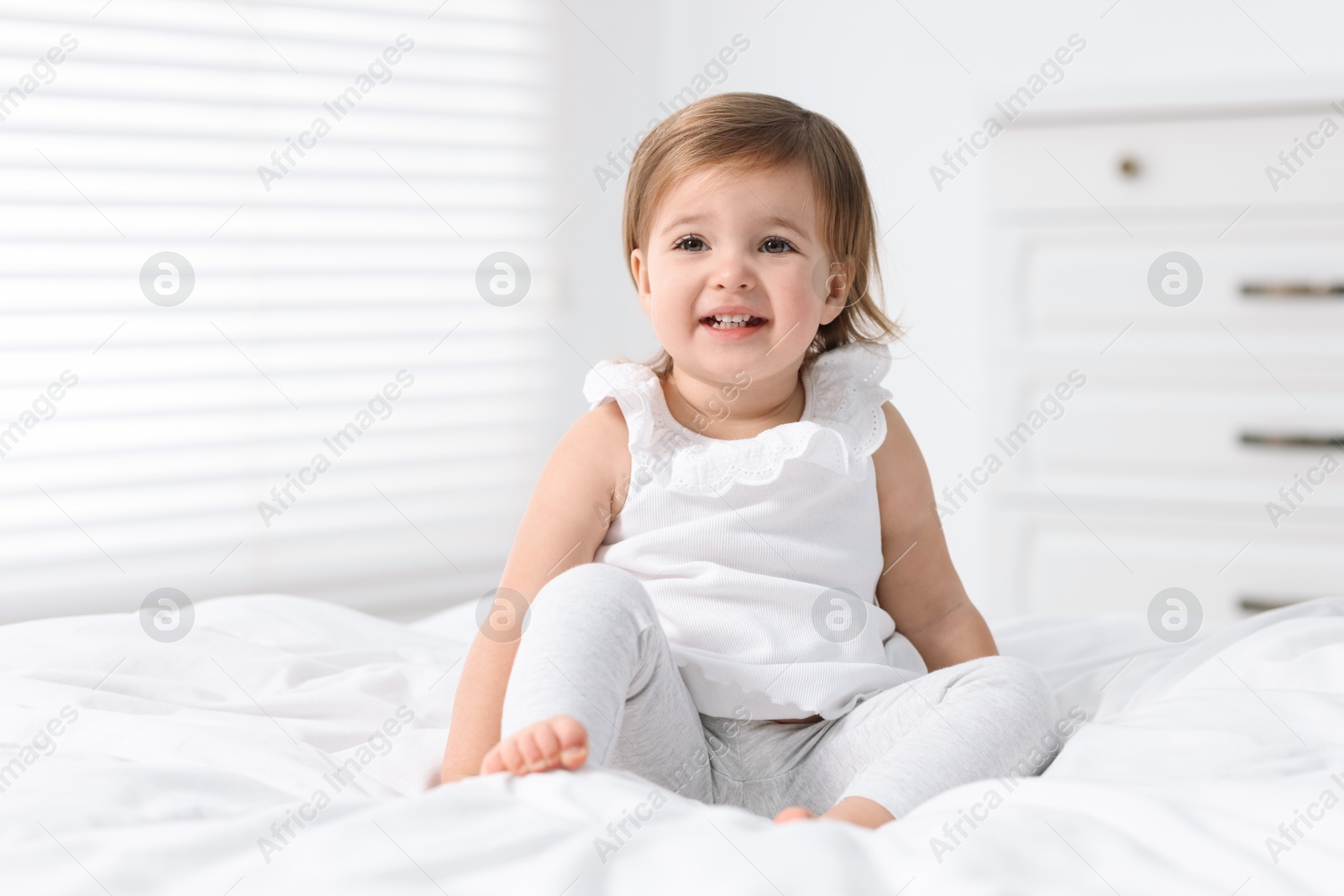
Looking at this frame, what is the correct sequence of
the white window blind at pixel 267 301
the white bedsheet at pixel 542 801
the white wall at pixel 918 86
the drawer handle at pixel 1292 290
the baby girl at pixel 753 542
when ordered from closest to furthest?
the white bedsheet at pixel 542 801
the baby girl at pixel 753 542
the drawer handle at pixel 1292 290
the white window blind at pixel 267 301
the white wall at pixel 918 86

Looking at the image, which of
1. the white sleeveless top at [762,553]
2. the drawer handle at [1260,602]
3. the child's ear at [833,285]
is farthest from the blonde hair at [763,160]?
the drawer handle at [1260,602]

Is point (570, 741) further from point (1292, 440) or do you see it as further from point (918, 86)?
point (918, 86)

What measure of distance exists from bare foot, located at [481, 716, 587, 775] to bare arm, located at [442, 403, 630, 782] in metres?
0.18

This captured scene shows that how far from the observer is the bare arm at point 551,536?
32.9 inches

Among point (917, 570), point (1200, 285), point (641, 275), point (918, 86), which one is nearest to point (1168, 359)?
point (1200, 285)

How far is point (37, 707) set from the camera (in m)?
0.88

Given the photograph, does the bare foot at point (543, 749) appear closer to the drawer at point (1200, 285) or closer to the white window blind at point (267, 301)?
the drawer at point (1200, 285)

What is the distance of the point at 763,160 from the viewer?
3.22 ft

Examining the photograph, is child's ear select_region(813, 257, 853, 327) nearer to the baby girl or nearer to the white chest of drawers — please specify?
the baby girl

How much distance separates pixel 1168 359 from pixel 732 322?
113 cm

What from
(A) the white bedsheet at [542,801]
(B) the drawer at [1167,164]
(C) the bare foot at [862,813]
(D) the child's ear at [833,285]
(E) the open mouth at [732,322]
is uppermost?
(B) the drawer at [1167,164]

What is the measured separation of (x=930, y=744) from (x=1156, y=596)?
130cm

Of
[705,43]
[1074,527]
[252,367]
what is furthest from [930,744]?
[705,43]

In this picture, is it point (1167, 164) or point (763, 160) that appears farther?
point (1167, 164)
